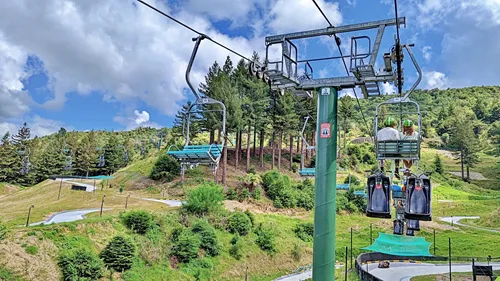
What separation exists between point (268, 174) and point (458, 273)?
1745 cm

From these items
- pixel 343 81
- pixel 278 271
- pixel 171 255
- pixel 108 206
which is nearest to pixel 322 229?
pixel 343 81

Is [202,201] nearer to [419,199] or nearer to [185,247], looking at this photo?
[185,247]

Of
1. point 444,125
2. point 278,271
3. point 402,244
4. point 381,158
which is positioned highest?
point 444,125

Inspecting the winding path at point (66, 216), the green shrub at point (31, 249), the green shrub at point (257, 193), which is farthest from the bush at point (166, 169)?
the green shrub at point (31, 249)

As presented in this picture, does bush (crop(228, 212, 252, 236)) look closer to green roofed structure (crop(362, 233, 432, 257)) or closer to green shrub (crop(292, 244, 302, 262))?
green shrub (crop(292, 244, 302, 262))

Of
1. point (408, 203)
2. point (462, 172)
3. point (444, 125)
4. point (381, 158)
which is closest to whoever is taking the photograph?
point (408, 203)

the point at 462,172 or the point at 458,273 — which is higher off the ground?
the point at 462,172

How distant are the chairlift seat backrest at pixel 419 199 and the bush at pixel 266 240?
16.2 m

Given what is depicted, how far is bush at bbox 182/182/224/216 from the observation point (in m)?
21.7

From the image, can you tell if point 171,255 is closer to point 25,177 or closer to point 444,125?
point 25,177

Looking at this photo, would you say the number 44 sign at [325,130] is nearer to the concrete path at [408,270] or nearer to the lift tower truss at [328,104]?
the lift tower truss at [328,104]

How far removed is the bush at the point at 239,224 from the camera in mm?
21981

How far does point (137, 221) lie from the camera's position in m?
17.8

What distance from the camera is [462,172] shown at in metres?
58.3
